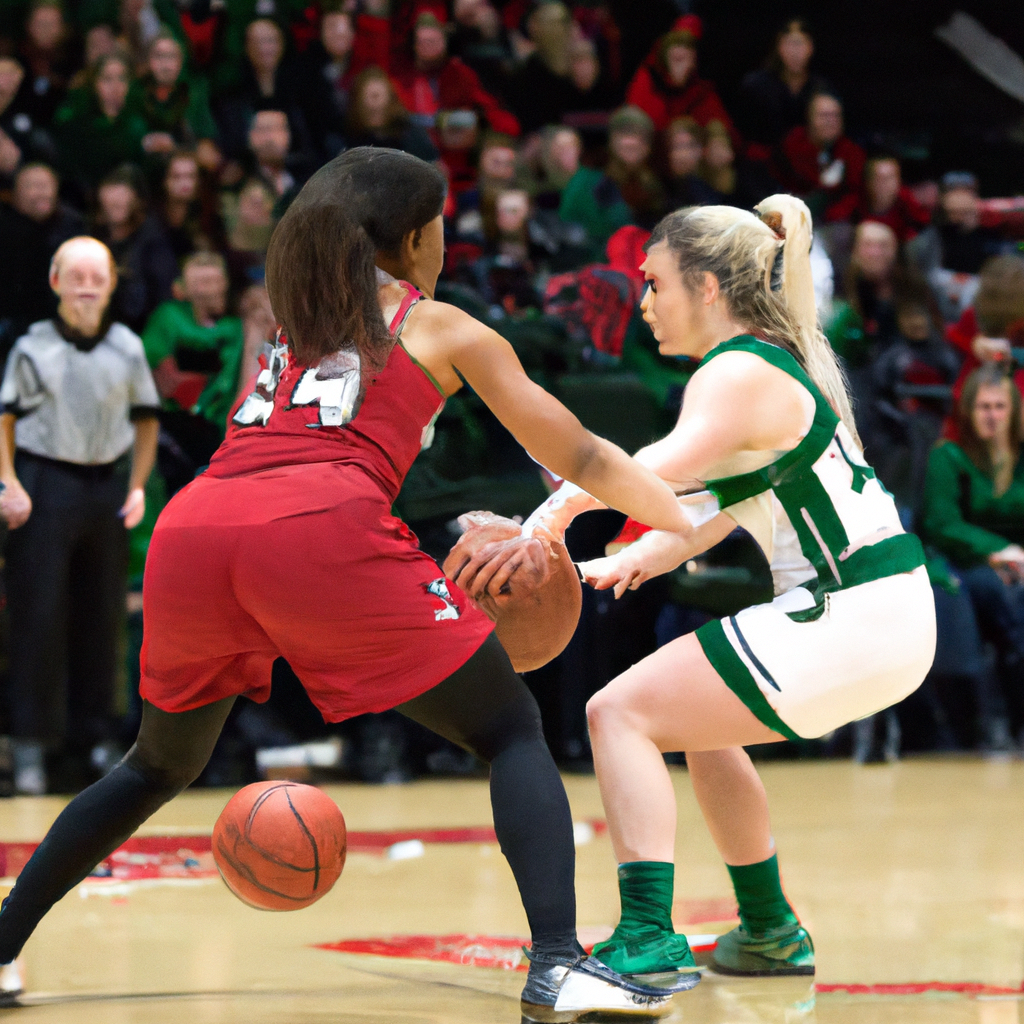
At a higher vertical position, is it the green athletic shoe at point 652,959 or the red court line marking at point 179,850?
the green athletic shoe at point 652,959

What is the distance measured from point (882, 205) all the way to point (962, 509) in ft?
6.96

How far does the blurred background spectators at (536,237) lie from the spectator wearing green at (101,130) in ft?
0.04

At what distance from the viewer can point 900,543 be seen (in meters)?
2.90

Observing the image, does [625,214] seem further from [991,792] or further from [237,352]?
[991,792]

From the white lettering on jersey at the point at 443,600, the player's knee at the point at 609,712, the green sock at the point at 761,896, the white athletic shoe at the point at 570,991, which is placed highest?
the white lettering on jersey at the point at 443,600

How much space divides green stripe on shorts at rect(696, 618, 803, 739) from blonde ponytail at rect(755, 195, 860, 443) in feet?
1.86

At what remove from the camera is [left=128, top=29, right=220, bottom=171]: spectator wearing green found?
23.3 ft

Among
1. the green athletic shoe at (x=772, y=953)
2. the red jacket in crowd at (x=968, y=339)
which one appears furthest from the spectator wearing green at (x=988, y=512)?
the green athletic shoe at (x=772, y=953)

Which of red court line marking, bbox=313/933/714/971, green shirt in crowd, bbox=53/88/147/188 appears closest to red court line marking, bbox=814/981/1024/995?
red court line marking, bbox=313/933/714/971

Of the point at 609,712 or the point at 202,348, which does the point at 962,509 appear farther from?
the point at 609,712

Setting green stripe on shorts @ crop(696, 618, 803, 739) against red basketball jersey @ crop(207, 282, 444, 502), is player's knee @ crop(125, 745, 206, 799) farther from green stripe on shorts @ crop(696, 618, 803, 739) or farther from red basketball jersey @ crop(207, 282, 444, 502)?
green stripe on shorts @ crop(696, 618, 803, 739)

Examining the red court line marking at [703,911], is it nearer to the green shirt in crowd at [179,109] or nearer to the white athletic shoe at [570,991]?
the white athletic shoe at [570,991]

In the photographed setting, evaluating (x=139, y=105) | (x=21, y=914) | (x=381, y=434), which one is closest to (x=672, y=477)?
(x=381, y=434)

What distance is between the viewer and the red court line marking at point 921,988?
2.98 metres
